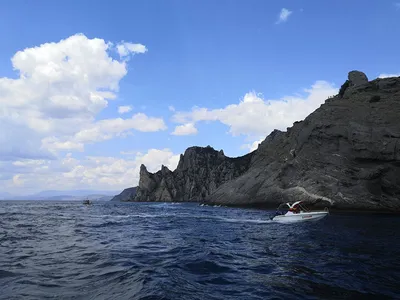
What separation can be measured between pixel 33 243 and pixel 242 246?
16.1 m

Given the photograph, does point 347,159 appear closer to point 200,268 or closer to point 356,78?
point 356,78

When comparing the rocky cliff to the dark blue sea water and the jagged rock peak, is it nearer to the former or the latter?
the jagged rock peak

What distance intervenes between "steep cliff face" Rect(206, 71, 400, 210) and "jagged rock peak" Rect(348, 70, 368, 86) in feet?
53.7

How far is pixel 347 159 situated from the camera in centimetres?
7112

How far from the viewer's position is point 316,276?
49.1ft

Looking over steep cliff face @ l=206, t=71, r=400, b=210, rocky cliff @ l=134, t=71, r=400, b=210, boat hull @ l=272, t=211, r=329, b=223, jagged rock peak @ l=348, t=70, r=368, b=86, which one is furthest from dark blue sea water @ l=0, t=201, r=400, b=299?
jagged rock peak @ l=348, t=70, r=368, b=86

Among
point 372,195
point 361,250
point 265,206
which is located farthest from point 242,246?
point 265,206

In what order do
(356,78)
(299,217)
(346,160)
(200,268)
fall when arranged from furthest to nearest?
(356,78) < (346,160) < (299,217) < (200,268)

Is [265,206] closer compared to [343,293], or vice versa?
[343,293]

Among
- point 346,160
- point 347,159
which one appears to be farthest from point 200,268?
point 347,159

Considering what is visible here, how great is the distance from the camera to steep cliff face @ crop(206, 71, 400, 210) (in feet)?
212

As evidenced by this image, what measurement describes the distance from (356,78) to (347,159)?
50309mm

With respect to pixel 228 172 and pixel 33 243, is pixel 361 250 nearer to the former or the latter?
pixel 33 243

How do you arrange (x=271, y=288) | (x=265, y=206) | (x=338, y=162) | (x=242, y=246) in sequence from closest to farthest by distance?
(x=271, y=288), (x=242, y=246), (x=338, y=162), (x=265, y=206)
